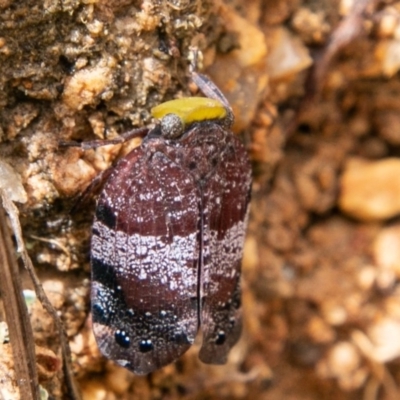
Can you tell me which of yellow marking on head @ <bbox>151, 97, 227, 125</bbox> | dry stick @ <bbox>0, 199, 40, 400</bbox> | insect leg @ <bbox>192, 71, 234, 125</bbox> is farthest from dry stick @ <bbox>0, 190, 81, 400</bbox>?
insect leg @ <bbox>192, 71, 234, 125</bbox>

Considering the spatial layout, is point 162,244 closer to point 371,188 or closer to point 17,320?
point 17,320

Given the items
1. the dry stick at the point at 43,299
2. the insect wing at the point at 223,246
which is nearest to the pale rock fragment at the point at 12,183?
the dry stick at the point at 43,299

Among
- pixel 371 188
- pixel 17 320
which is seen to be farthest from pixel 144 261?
pixel 371 188

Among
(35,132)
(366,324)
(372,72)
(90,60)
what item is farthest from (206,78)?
(366,324)

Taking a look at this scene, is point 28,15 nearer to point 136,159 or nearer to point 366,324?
point 136,159

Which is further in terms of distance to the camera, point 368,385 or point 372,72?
point 368,385

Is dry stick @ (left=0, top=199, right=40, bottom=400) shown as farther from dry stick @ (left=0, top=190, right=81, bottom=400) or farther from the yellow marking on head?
the yellow marking on head

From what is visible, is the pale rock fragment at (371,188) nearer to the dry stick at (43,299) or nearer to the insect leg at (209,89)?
the insect leg at (209,89)
